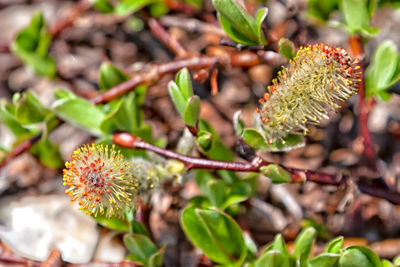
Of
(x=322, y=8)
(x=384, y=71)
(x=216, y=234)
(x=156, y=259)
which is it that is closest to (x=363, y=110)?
(x=384, y=71)

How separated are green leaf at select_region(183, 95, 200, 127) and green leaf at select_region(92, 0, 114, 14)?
1.12 m

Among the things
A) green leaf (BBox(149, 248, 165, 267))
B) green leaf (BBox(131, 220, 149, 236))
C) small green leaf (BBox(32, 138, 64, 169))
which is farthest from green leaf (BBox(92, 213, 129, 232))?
small green leaf (BBox(32, 138, 64, 169))

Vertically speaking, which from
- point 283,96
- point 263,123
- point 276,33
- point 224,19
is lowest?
point 276,33

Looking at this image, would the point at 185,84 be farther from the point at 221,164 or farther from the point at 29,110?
the point at 29,110

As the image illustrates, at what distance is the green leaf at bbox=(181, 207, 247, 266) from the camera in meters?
1.59

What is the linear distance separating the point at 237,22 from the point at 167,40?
913 mm

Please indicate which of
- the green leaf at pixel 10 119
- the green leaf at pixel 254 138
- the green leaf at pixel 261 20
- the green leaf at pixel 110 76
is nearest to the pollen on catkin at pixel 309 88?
the green leaf at pixel 254 138

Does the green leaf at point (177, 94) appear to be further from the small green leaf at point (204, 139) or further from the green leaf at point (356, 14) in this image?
the green leaf at point (356, 14)

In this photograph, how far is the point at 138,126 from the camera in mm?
2021

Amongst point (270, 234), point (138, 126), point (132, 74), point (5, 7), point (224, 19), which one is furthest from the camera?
point (5, 7)

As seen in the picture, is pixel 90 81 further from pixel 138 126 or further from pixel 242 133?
pixel 242 133

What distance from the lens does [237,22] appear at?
1.55 m

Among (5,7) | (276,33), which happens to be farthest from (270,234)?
(5,7)

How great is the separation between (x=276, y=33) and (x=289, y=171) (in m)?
1.35
